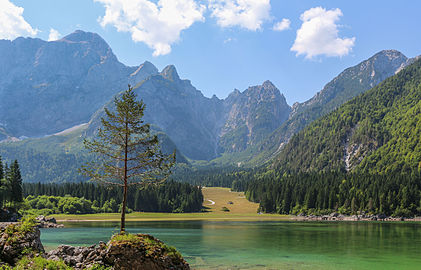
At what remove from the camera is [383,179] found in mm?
190625

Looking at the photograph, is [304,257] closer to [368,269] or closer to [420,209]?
[368,269]

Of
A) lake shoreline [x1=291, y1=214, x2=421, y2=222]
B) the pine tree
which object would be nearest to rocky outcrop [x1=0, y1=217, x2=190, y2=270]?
the pine tree

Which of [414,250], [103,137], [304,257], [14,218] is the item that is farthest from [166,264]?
[14,218]

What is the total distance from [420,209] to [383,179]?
1076 inches

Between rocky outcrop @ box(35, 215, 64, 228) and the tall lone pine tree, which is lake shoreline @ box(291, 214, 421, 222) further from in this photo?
the tall lone pine tree

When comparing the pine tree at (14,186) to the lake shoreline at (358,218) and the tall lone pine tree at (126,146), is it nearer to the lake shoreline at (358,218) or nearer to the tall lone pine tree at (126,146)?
the tall lone pine tree at (126,146)

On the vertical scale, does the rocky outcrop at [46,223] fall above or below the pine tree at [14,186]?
below

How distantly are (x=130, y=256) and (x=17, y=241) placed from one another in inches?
400

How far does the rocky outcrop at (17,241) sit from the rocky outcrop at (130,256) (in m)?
2.12

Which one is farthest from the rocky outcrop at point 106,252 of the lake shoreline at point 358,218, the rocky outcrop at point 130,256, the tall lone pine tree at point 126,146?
the lake shoreline at point 358,218

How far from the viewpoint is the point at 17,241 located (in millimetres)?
30297

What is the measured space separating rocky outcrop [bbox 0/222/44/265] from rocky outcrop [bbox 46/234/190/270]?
2125 millimetres

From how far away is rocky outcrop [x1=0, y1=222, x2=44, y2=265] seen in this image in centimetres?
2910

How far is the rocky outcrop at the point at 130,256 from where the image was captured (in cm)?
2934
